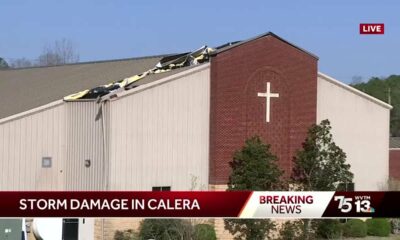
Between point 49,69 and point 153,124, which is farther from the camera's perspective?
point 49,69

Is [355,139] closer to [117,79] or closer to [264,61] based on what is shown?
[264,61]

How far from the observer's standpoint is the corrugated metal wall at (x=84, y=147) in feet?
99.6

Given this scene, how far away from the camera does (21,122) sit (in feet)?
100

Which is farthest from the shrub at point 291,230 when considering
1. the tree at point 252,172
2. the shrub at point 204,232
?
the shrub at point 204,232

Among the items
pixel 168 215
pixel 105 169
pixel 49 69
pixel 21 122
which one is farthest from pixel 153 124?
pixel 168 215

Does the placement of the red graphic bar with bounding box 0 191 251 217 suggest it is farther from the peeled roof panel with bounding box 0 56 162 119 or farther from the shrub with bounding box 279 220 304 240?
the peeled roof panel with bounding box 0 56 162 119

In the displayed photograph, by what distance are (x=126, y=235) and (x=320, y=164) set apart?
8888 mm

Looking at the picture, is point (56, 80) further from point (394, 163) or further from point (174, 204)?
point (394, 163)

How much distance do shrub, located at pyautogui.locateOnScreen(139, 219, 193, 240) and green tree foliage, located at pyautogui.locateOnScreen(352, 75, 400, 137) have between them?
72.8 m

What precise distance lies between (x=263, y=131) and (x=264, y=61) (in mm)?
2908

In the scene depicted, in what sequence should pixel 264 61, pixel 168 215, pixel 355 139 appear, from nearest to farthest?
1. pixel 168 215
2. pixel 264 61
3. pixel 355 139

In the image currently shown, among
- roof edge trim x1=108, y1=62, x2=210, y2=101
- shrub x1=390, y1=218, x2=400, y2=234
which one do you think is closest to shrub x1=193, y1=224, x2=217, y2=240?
roof edge trim x1=108, y1=62, x2=210, y2=101

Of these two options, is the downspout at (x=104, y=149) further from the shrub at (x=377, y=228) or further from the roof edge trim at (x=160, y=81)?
the shrub at (x=377, y=228)

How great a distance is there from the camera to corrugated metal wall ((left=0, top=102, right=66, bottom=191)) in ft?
99.1
